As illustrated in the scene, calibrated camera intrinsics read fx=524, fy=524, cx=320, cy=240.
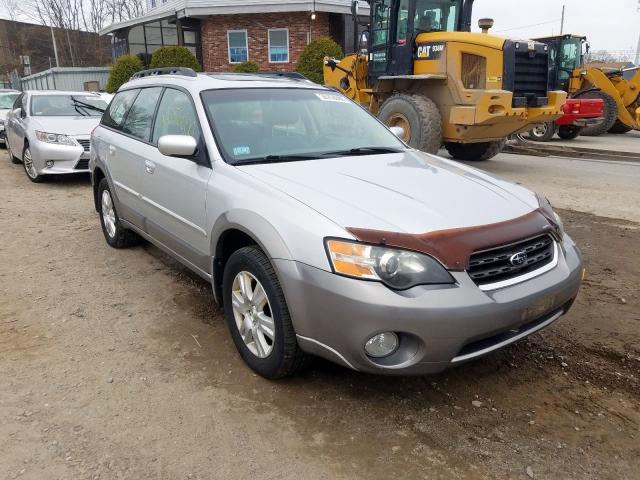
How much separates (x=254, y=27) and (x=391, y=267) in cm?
2279

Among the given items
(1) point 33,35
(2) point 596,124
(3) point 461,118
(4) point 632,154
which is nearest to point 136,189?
(3) point 461,118

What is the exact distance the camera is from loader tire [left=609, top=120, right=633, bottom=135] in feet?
52.6

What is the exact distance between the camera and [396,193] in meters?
2.83

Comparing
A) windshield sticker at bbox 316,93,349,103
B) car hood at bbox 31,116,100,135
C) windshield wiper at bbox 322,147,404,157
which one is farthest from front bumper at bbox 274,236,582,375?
car hood at bbox 31,116,100,135

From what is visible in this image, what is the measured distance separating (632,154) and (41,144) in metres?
11.7

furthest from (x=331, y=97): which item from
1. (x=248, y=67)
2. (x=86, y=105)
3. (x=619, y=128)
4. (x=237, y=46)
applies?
(x=237, y=46)

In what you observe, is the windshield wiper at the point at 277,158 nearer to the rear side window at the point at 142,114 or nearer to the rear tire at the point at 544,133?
the rear side window at the point at 142,114

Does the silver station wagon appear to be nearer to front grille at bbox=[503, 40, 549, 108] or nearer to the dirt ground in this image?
the dirt ground

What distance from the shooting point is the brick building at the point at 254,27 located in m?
→ 21.7

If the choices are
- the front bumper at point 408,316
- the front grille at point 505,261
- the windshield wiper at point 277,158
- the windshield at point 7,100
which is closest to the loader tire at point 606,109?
the windshield wiper at point 277,158

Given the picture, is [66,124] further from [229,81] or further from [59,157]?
[229,81]

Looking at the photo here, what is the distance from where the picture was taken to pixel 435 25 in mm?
9672

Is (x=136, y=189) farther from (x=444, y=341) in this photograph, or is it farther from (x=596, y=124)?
(x=596, y=124)

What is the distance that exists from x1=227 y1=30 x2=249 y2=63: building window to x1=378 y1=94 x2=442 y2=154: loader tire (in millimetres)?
15659
